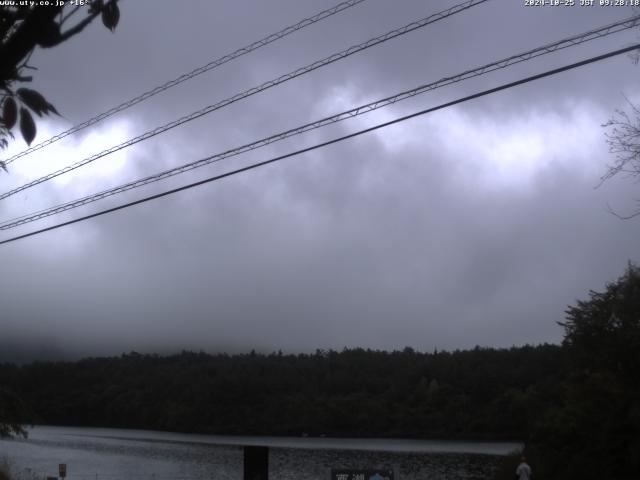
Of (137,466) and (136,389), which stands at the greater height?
(136,389)

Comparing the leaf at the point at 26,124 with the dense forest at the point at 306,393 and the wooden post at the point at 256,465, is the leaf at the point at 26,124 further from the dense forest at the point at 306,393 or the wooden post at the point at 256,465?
the dense forest at the point at 306,393

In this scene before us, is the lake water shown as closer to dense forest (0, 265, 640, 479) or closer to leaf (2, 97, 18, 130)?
dense forest (0, 265, 640, 479)

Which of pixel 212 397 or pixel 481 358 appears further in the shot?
pixel 212 397

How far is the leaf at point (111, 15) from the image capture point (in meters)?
3.83

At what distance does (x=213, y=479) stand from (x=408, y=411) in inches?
2319

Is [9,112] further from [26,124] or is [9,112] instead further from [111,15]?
[111,15]

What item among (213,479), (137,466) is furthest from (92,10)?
(137,466)

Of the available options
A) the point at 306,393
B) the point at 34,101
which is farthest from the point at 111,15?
the point at 306,393

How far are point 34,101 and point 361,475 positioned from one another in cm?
1471

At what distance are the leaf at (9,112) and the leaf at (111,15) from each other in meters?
0.63

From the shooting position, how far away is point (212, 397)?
4183 inches

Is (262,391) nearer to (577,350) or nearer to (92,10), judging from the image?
(577,350)

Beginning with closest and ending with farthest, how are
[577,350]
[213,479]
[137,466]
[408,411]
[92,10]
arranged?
[92,10] < [577,350] < [213,479] < [137,466] < [408,411]

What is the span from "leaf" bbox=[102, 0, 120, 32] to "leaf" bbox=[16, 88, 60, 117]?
55 centimetres
